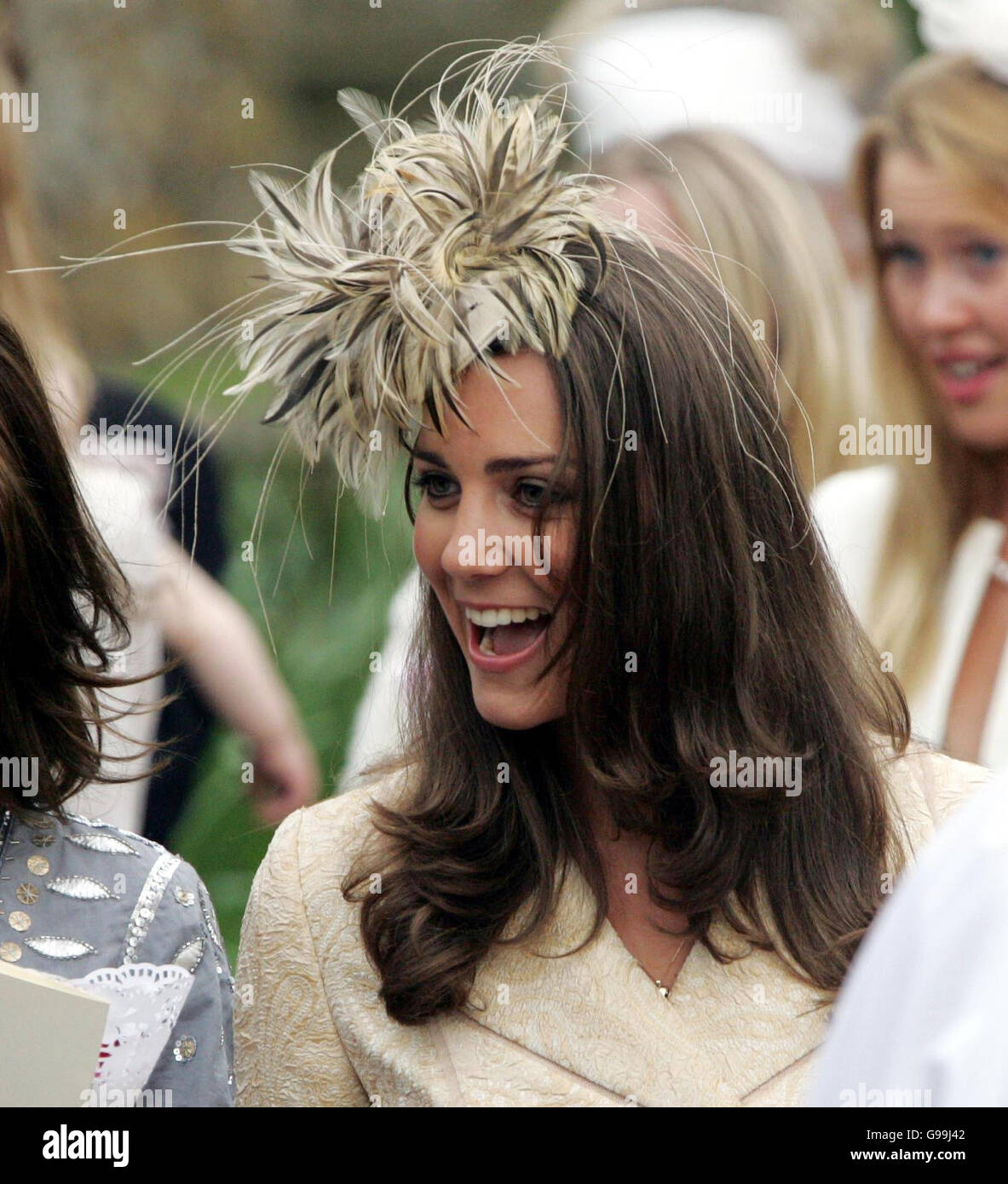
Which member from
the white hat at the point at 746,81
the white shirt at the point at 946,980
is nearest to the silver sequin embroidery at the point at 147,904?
the white shirt at the point at 946,980

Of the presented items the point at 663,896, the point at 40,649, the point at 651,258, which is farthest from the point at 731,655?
the point at 40,649

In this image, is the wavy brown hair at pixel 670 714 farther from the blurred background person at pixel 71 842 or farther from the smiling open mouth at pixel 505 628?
the blurred background person at pixel 71 842

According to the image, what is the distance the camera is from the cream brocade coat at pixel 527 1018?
181cm

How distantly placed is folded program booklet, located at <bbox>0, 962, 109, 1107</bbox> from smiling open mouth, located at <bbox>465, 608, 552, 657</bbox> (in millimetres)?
686

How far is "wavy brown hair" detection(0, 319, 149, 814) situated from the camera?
5.55 feet

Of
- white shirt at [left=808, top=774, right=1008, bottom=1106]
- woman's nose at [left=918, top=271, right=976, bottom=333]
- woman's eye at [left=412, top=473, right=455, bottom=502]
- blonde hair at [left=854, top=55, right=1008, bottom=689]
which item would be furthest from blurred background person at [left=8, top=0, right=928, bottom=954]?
white shirt at [left=808, top=774, right=1008, bottom=1106]

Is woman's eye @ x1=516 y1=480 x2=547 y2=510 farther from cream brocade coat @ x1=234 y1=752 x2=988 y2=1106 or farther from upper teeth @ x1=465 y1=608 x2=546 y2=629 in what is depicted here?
cream brocade coat @ x1=234 y1=752 x2=988 y2=1106

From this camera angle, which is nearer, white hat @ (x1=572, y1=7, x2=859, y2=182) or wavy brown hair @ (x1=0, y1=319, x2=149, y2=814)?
wavy brown hair @ (x1=0, y1=319, x2=149, y2=814)

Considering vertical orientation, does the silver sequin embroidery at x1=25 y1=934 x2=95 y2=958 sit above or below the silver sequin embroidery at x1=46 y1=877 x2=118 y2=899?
below

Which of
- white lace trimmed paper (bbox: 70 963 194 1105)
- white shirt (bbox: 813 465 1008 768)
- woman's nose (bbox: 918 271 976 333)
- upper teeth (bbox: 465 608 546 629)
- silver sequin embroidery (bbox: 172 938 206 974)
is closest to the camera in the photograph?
white lace trimmed paper (bbox: 70 963 194 1105)

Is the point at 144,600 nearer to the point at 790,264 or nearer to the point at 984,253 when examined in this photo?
the point at 790,264

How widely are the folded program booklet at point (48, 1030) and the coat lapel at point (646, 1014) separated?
62cm
